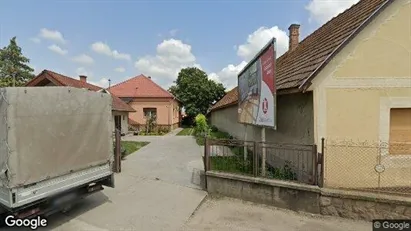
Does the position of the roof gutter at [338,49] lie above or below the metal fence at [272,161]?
above

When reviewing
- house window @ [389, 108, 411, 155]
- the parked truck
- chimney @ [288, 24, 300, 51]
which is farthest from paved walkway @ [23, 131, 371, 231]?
chimney @ [288, 24, 300, 51]

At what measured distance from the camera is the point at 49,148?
459 cm

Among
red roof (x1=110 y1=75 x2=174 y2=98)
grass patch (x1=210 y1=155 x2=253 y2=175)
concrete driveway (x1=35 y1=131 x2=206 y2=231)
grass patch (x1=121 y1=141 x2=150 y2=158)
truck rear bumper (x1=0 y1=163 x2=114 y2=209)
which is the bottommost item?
concrete driveway (x1=35 y1=131 x2=206 y2=231)

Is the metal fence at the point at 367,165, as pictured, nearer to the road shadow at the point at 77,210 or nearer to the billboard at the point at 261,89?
the billboard at the point at 261,89

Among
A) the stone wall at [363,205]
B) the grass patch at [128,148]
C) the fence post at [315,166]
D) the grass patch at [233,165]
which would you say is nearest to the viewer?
the stone wall at [363,205]

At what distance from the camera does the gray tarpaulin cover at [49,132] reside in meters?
4.07

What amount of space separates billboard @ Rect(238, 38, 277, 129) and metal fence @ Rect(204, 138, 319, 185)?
71cm

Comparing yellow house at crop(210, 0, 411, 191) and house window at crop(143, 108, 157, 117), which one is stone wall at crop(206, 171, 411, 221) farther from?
house window at crop(143, 108, 157, 117)

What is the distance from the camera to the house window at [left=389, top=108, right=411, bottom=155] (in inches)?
231

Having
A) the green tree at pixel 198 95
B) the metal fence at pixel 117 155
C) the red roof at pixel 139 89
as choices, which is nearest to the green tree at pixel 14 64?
the red roof at pixel 139 89

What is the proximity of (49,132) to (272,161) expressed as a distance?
→ 6472 millimetres

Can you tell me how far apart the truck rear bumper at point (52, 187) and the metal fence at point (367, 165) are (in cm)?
519

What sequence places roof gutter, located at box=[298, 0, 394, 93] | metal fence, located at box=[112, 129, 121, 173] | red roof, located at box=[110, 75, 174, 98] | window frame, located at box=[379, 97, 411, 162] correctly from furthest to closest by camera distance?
red roof, located at box=[110, 75, 174, 98] → metal fence, located at box=[112, 129, 121, 173] → window frame, located at box=[379, 97, 411, 162] → roof gutter, located at box=[298, 0, 394, 93]

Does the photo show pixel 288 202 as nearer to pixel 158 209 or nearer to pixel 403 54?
pixel 158 209
